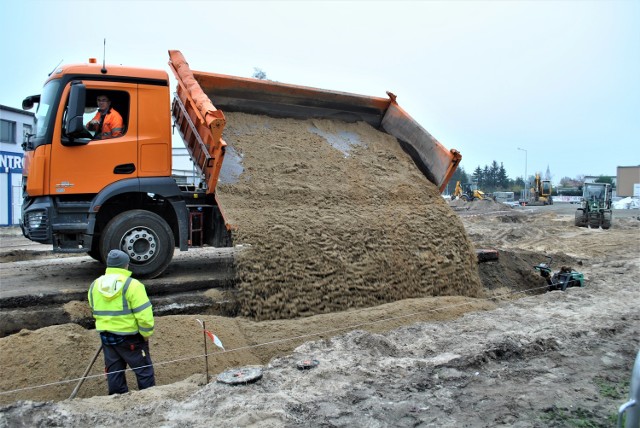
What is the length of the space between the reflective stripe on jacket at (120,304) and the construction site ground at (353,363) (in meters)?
0.46

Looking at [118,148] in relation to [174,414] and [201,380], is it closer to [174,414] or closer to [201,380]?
[201,380]

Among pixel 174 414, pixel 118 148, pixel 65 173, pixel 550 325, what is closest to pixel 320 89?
pixel 118 148

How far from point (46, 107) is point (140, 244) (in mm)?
1930

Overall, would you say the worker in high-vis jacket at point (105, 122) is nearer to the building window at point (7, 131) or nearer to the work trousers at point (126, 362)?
the work trousers at point (126, 362)

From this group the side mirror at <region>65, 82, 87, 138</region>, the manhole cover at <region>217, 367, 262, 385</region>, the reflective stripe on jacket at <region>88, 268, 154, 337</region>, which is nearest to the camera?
the manhole cover at <region>217, 367, 262, 385</region>

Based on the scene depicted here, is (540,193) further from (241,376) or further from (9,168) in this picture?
(241,376)

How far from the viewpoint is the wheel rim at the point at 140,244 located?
19.4 ft

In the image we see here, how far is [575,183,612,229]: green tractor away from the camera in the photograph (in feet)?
72.6

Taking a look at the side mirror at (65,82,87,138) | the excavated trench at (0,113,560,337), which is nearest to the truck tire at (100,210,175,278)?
the excavated trench at (0,113,560,337)

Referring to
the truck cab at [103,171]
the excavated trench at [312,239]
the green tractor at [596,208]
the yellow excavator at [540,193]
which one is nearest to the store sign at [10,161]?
the excavated trench at [312,239]

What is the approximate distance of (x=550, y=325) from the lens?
5836 mm

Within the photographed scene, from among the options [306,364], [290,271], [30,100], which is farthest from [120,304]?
[30,100]

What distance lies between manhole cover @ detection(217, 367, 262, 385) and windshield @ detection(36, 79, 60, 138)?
3685 mm

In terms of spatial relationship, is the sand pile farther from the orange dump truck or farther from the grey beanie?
the grey beanie
